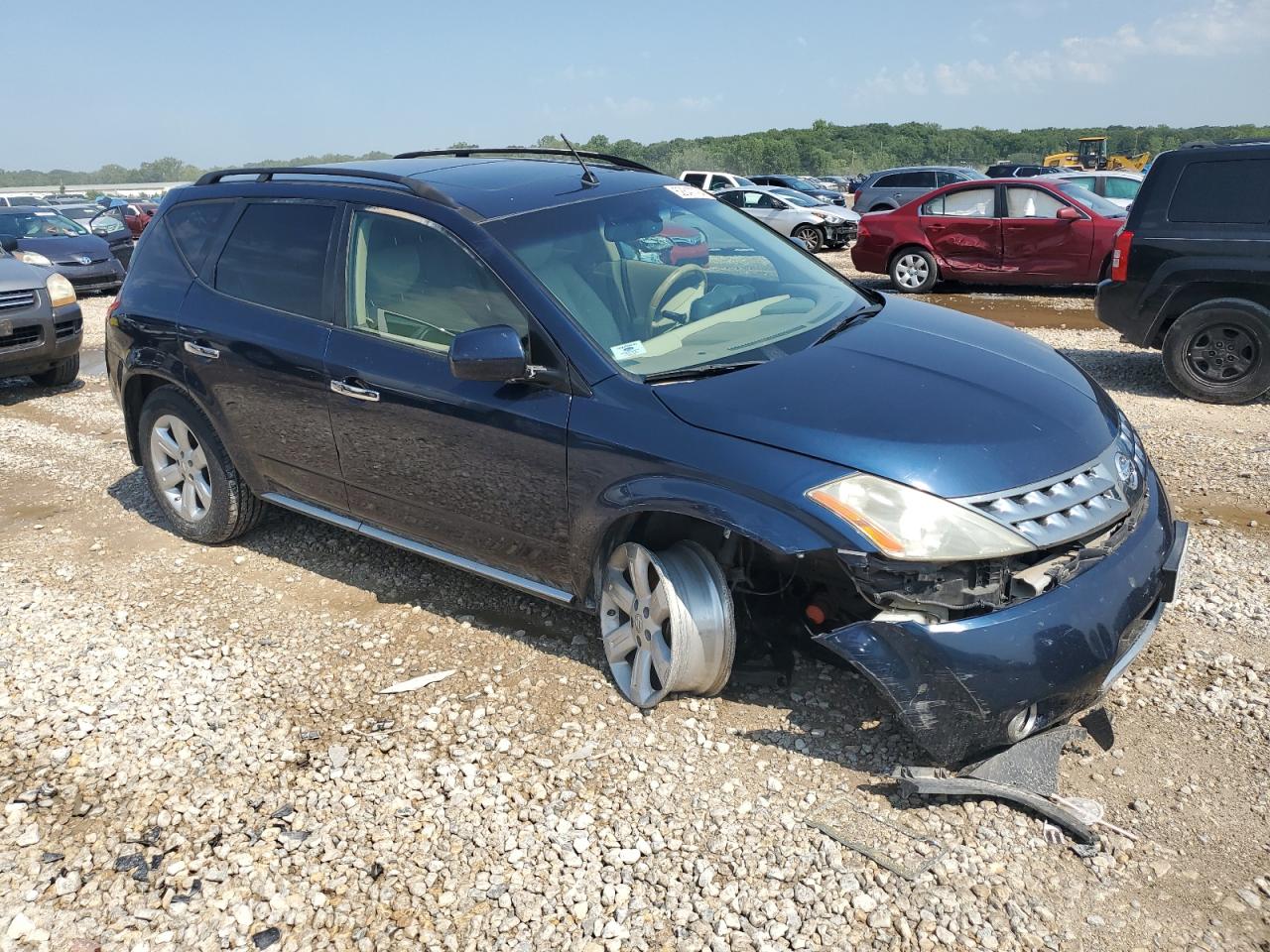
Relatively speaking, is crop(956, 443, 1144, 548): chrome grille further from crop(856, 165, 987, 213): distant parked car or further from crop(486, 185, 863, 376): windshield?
crop(856, 165, 987, 213): distant parked car

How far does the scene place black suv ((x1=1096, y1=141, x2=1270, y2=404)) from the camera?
6.83 meters

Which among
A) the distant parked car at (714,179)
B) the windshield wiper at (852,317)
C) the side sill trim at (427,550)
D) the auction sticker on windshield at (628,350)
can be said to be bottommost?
the side sill trim at (427,550)

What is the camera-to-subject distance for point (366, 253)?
3986 mm

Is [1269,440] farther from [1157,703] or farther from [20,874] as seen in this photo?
[20,874]

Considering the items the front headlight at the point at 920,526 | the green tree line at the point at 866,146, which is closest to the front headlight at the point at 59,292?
the front headlight at the point at 920,526

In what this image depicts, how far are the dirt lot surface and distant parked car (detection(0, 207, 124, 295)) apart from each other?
40.8 feet

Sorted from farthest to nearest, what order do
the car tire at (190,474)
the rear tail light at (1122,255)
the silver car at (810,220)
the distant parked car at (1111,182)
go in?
1. the silver car at (810,220)
2. the distant parked car at (1111,182)
3. the rear tail light at (1122,255)
4. the car tire at (190,474)

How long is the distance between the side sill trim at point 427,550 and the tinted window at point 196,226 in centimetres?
124

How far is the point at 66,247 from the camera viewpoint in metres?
15.3

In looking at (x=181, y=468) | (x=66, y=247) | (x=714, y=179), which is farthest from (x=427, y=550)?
(x=714, y=179)

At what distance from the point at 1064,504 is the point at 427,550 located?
2424mm

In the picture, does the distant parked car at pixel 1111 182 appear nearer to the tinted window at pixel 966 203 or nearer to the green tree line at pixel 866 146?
the tinted window at pixel 966 203

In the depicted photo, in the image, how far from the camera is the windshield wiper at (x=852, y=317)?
3606 mm

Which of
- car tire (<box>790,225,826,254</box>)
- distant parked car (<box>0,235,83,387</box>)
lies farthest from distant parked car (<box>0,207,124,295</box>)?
car tire (<box>790,225,826,254</box>)
